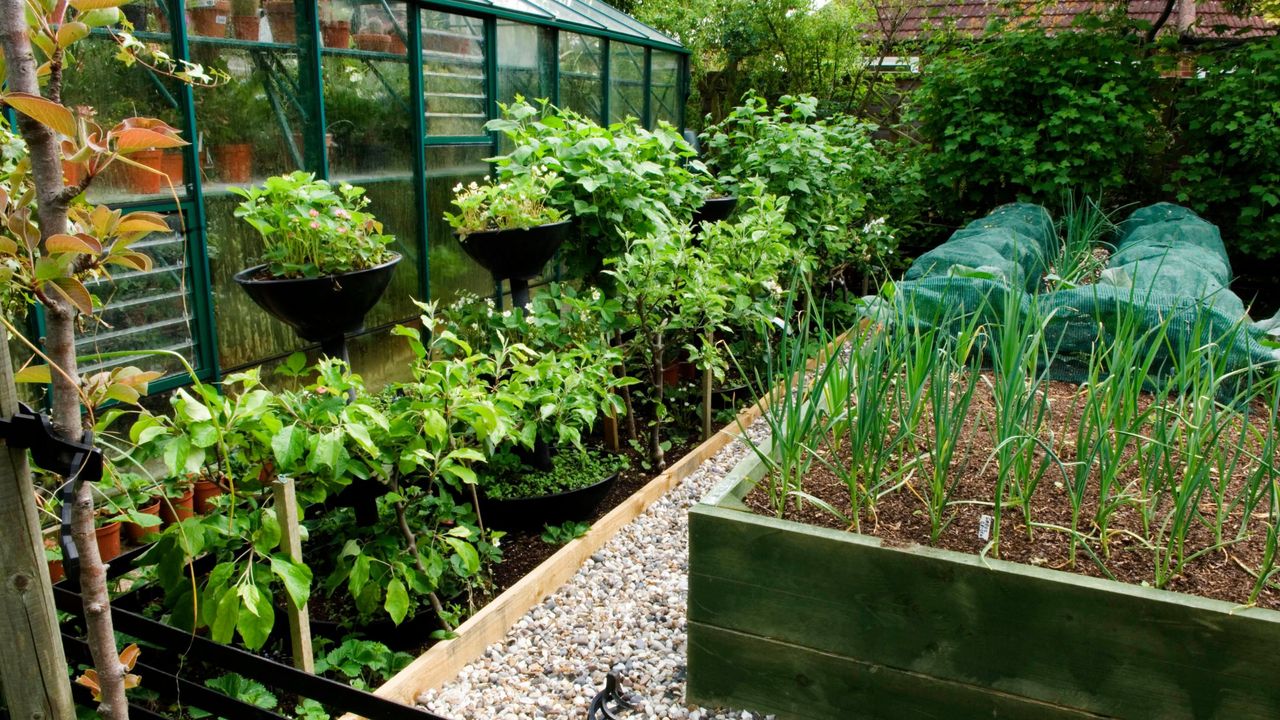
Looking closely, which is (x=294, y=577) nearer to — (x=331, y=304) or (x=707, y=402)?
(x=331, y=304)

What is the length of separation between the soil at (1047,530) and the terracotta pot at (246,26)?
8.10ft

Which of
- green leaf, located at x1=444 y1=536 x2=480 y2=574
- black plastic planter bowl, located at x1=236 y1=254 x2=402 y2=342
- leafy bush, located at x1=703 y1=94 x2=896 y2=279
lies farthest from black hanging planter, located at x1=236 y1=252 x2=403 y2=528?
leafy bush, located at x1=703 y1=94 x2=896 y2=279

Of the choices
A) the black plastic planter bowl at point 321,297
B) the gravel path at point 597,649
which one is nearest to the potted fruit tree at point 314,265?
the black plastic planter bowl at point 321,297

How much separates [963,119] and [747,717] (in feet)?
18.4

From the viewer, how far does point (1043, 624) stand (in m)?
1.64

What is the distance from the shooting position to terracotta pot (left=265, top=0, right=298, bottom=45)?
3318mm

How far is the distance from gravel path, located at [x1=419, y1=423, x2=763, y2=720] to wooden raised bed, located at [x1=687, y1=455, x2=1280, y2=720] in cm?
28

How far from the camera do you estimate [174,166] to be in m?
2.97

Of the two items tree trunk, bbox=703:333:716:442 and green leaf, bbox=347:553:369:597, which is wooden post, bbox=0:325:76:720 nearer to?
green leaf, bbox=347:553:369:597

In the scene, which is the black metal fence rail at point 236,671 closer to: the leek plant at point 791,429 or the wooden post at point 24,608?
the wooden post at point 24,608

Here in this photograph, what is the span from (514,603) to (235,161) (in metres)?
1.93

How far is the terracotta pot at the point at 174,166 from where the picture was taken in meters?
2.92

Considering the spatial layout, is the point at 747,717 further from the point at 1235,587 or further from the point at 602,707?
the point at 1235,587

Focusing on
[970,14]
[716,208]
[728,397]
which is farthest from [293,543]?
[970,14]
